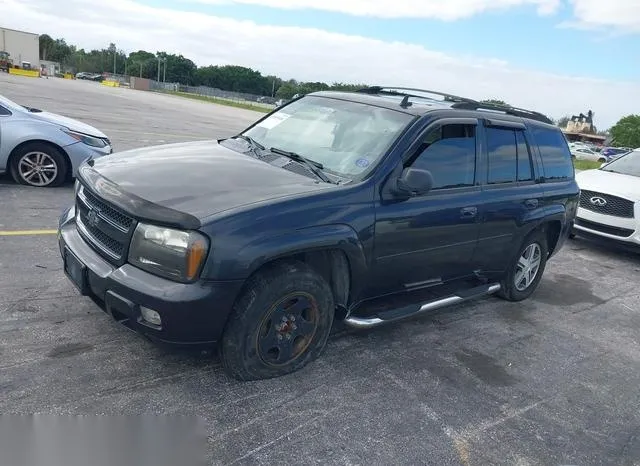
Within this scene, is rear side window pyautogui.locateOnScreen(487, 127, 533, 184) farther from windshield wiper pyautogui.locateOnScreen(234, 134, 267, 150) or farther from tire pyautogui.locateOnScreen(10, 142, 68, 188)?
tire pyautogui.locateOnScreen(10, 142, 68, 188)

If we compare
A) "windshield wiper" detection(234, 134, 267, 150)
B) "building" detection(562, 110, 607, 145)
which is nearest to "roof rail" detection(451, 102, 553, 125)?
"windshield wiper" detection(234, 134, 267, 150)

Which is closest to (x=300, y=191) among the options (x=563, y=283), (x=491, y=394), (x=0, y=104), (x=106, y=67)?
(x=491, y=394)

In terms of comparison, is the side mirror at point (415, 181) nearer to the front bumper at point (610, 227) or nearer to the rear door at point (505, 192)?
the rear door at point (505, 192)

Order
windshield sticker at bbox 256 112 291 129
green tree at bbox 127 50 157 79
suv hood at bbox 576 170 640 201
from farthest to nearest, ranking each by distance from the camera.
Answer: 1. green tree at bbox 127 50 157 79
2. suv hood at bbox 576 170 640 201
3. windshield sticker at bbox 256 112 291 129

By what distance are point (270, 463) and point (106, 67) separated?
521ft

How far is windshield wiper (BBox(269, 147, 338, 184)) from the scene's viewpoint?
375 cm

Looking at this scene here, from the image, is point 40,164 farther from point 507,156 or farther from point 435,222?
point 507,156

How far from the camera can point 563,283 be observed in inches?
263

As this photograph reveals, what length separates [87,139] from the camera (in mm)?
7992

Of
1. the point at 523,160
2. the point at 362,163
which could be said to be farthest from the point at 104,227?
the point at 523,160

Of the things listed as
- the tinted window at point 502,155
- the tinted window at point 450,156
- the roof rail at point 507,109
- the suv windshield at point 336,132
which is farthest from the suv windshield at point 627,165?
the suv windshield at point 336,132

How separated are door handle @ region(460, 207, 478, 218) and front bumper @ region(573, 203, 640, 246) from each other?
4.66m

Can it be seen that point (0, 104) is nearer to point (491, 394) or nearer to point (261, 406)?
point (261, 406)

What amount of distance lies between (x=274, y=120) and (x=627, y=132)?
101 m
